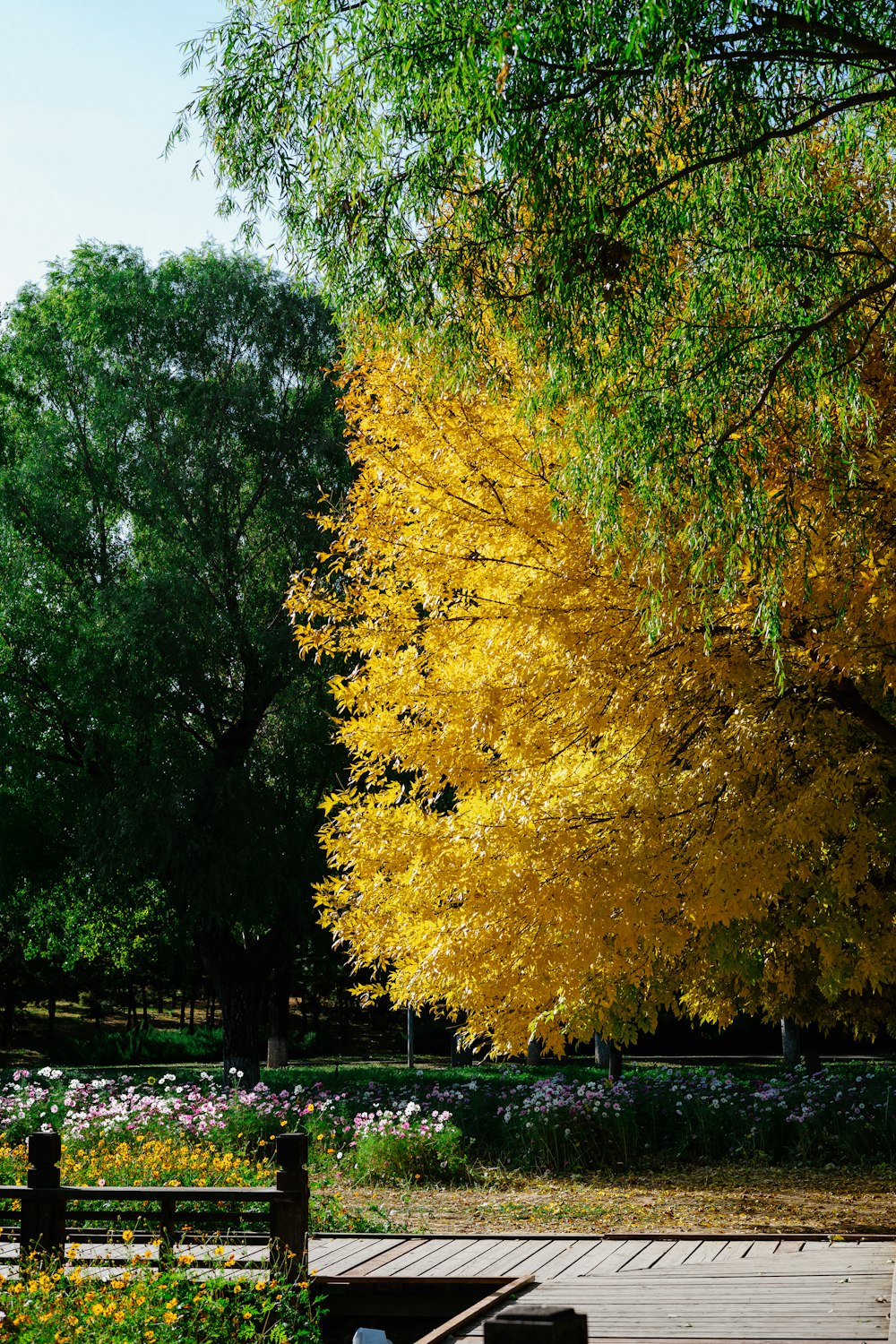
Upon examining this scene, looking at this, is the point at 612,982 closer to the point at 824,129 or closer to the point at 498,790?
the point at 498,790

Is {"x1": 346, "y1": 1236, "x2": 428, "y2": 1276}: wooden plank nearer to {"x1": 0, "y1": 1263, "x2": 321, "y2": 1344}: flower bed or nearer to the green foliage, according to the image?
{"x1": 0, "y1": 1263, "x2": 321, "y2": 1344}: flower bed

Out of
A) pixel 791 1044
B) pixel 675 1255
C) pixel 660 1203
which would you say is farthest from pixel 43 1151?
pixel 791 1044

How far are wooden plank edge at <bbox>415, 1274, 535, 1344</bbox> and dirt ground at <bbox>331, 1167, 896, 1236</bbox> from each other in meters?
2.30

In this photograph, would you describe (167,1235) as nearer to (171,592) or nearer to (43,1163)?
(43,1163)

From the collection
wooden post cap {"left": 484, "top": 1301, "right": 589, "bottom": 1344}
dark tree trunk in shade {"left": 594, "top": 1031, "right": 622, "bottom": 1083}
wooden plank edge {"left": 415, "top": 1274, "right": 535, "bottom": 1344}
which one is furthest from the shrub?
wooden post cap {"left": 484, "top": 1301, "right": 589, "bottom": 1344}

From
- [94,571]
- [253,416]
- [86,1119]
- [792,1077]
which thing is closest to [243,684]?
[94,571]

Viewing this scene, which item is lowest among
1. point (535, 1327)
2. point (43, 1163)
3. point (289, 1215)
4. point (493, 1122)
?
point (493, 1122)

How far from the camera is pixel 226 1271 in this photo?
7074mm

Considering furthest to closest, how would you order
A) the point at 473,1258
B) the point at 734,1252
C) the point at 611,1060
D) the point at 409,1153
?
1. the point at 611,1060
2. the point at 409,1153
3. the point at 473,1258
4. the point at 734,1252

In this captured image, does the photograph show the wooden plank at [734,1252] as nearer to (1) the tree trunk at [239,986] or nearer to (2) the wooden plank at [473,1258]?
(2) the wooden plank at [473,1258]

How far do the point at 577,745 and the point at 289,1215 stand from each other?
11.1 ft

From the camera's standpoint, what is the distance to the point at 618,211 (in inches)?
218

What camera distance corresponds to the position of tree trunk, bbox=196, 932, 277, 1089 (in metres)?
18.6

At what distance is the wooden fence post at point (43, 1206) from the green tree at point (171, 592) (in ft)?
32.8
